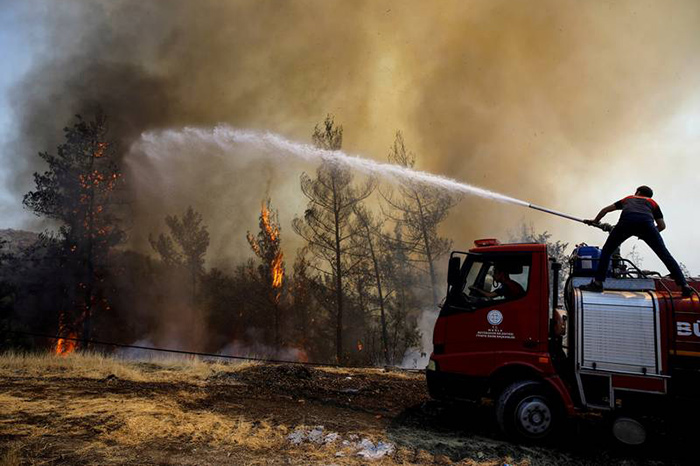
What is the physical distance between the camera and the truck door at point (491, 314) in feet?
20.2

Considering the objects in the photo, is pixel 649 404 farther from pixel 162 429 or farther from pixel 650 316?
pixel 162 429

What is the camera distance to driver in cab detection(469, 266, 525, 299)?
632 centimetres

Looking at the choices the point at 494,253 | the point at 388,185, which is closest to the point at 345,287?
the point at 388,185

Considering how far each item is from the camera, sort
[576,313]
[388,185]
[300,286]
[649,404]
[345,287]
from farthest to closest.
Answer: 1. [300,286]
2. [345,287]
3. [388,185]
4. [576,313]
5. [649,404]

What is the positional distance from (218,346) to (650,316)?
126 ft

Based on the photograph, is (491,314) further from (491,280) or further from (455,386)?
(455,386)

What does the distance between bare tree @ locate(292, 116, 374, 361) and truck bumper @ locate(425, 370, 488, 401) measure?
17.0 m

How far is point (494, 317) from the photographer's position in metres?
6.32

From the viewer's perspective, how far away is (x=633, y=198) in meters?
6.41

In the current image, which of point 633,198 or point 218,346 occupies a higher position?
point 633,198

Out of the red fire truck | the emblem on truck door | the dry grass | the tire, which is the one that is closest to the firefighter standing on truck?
the red fire truck

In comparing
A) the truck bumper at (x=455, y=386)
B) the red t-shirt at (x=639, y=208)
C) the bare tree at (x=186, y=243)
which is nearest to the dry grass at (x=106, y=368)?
the truck bumper at (x=455, y=386)

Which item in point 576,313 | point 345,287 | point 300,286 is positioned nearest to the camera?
point 576,313

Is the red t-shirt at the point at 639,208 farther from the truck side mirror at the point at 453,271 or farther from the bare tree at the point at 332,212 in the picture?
the bare tree at the point at 332,212
